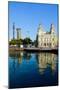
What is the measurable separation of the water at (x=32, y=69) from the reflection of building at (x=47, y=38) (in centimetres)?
13

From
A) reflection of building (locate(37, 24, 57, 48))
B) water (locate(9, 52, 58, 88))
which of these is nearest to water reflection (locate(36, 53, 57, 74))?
water (locate(9, 52, 58, 88))

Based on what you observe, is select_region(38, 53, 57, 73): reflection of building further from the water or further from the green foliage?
the green foliage

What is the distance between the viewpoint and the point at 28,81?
2818mm

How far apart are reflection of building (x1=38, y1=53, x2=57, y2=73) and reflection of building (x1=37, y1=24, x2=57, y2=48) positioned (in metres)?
0.13

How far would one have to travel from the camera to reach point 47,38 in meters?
2.91

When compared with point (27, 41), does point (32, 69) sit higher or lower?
lower

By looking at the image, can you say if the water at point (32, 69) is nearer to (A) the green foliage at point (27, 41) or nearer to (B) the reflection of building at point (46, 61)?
(B) the reflection of building at point (46, 61)

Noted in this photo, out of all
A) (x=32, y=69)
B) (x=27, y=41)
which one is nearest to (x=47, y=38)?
(x=27, y=41)

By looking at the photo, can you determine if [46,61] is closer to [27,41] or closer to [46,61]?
[46,61]

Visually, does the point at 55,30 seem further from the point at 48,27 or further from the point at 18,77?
the point at 18,77

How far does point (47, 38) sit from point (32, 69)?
0.44m

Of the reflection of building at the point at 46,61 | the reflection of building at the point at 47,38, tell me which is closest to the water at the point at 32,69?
the reflection of building at the point at 46,61

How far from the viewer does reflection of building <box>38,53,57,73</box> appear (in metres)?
2.87

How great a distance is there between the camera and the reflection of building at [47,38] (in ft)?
9.49
